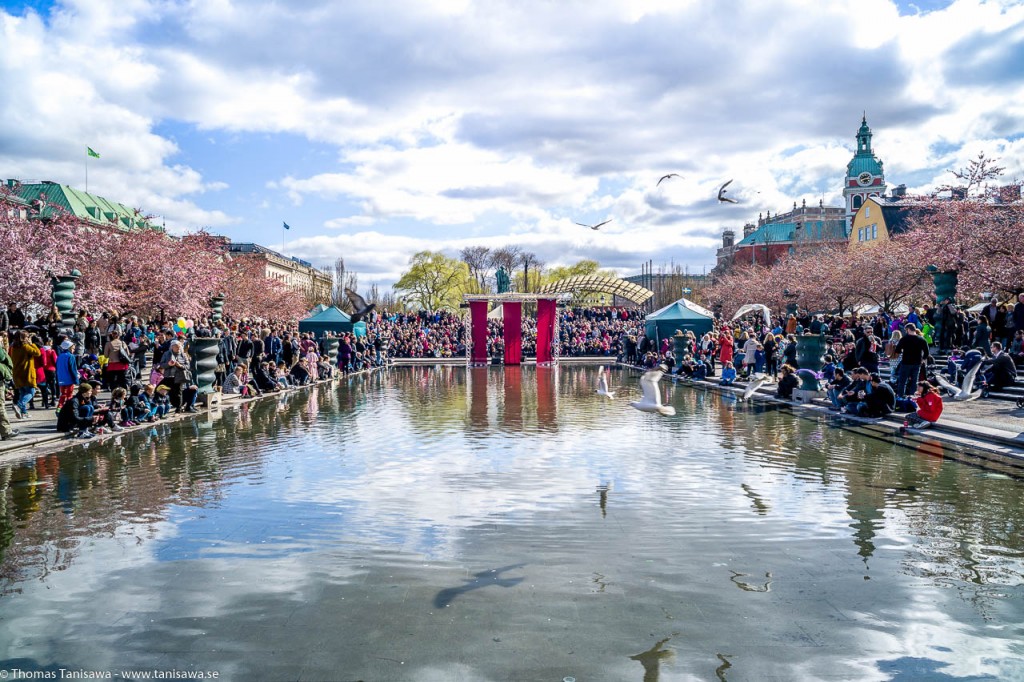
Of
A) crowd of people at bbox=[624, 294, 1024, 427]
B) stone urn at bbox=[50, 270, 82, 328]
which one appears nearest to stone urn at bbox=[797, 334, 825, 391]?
crowd of people at bbox=[624, 294, 1024, 427]

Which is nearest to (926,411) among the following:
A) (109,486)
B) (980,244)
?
(109,486)

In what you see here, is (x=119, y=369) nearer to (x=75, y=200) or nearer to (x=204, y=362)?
(x=204, y=362)

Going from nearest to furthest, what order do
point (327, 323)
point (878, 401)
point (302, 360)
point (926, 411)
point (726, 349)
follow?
point (926, 411) → point (878, 401) → point (726, 349) → point (302, 360) → point (327, 323)

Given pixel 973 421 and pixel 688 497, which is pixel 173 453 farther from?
pixel 973 421

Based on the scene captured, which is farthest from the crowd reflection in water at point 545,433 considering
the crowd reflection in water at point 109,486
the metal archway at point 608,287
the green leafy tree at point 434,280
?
the green leafy tree at point 434,280

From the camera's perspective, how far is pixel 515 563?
7000mm

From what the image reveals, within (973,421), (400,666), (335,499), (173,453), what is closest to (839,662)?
(400,666)

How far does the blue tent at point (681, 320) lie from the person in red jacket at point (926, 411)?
22028mm

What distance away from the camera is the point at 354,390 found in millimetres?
26484

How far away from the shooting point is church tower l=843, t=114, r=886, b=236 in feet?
349

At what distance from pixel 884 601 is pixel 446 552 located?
3754 mm

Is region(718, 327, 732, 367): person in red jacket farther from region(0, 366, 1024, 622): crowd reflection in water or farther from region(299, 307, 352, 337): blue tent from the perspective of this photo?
region(299, 307, 352, 337): blue tent

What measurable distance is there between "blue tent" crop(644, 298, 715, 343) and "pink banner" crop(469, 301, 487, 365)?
31.2ft

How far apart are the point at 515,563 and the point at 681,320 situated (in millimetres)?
31436
